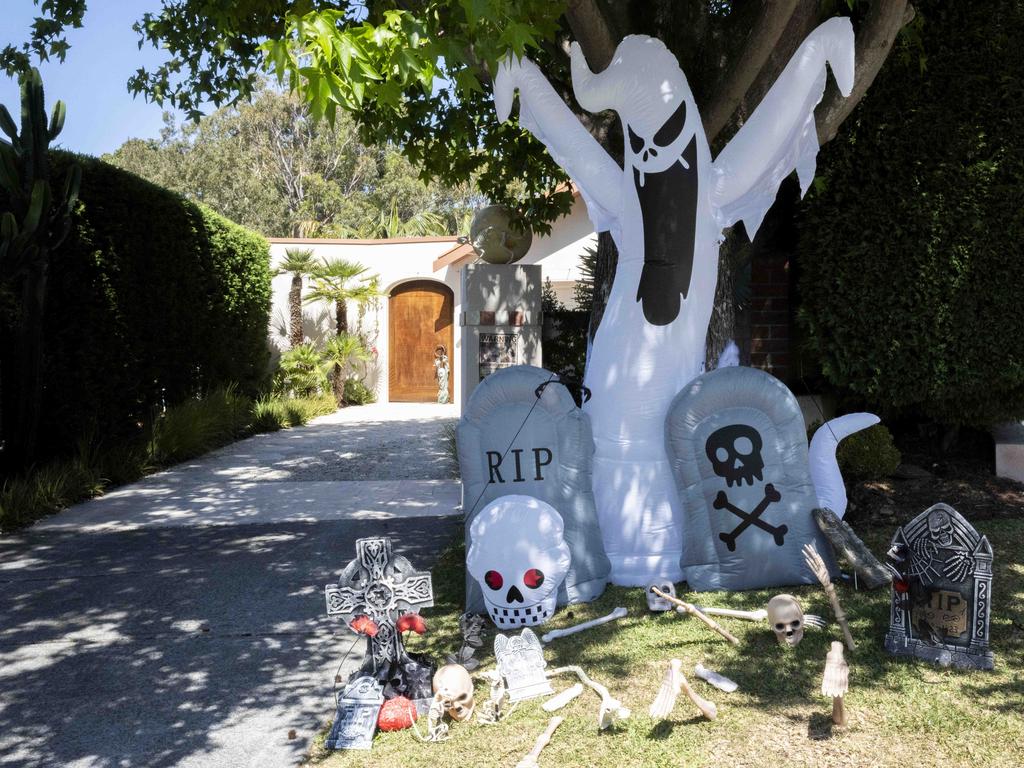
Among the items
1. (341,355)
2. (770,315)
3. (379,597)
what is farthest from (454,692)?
(341,355)

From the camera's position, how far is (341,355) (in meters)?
17.5

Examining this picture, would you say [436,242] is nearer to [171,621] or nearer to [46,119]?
[46,119]

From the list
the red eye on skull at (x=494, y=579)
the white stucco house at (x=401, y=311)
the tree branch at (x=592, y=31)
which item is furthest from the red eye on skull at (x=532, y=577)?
the white stucco house at (x=401, y=311)

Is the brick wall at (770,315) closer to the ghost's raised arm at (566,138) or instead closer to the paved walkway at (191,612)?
the paved walkway at (191,612)

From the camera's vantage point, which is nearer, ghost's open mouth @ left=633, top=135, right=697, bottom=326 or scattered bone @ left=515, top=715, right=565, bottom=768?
scattered bone @ left=515, top=715, right=565, bottom=768

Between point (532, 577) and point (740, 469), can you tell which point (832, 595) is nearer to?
point (740, 469)

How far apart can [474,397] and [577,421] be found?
0.61 m

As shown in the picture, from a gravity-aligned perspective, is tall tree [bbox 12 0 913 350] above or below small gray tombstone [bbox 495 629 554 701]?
above

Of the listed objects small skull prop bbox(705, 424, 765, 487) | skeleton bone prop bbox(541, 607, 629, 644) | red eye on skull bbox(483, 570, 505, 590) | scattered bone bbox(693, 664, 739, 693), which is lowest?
scattered bone bbox(693, 664, 739, 693)

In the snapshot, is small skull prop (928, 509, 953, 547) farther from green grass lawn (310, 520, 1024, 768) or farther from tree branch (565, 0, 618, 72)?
tree branch (565, 0, 618, 72)

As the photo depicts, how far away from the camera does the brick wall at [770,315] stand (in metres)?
8.25

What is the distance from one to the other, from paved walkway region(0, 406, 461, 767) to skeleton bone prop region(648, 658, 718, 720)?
1.43 metres

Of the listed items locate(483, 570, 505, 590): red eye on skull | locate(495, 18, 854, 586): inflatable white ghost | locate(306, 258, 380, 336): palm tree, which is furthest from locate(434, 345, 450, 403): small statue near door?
locate(483, 570, 505, 590): red eye on skull

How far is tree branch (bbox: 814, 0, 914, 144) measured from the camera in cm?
529
